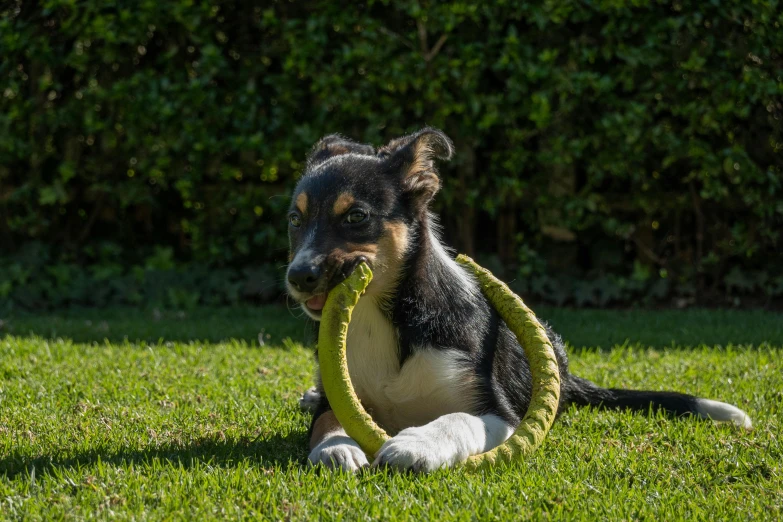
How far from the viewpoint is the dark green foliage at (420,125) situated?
341 inches

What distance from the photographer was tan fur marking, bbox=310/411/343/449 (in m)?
4.00

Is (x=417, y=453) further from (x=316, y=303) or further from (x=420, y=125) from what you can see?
(x=420, y=125)

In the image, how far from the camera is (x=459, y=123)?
9.01 metres

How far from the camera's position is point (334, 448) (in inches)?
145

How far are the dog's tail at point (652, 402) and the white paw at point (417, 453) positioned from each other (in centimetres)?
145

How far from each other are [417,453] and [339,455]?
1.10 feet

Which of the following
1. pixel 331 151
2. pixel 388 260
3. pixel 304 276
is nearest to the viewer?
pixel 304 276

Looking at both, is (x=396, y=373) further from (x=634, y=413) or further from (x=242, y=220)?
(x=242, y=220)

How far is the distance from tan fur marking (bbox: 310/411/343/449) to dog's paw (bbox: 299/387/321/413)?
2.45ft

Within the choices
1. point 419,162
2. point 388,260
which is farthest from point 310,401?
point 419,162

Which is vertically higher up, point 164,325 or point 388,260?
point 388,260

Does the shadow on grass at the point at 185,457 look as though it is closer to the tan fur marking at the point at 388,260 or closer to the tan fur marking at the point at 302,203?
the tan fur marking at the point at 388,260

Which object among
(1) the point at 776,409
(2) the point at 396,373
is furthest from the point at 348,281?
(1) the point at 776,409

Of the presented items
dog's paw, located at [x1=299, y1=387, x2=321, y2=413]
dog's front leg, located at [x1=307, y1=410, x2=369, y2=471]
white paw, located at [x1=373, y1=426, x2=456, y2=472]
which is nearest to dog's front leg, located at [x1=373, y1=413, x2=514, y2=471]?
white paw, located at [x1=373, y1=426, x2=456, y2=472]
